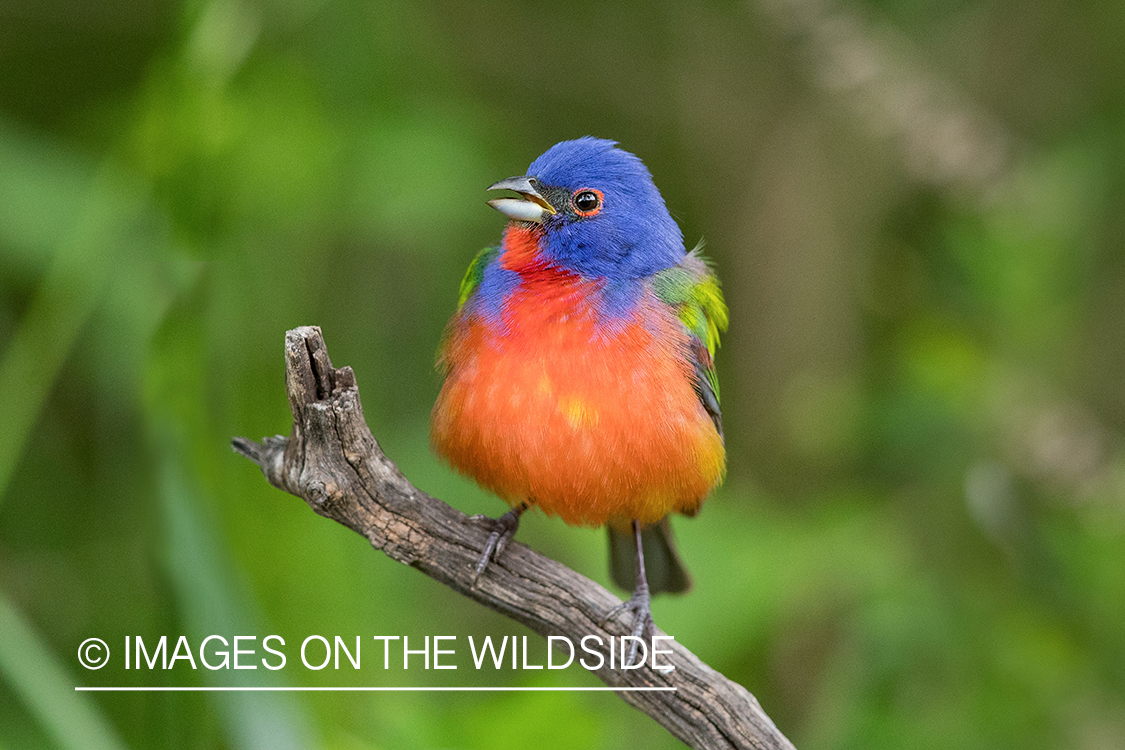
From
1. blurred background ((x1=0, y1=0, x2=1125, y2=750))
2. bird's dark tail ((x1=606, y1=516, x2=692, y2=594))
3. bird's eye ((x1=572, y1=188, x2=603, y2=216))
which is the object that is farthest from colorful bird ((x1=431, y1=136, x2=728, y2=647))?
blurred background ((x1=0, y1=0, x2=1125, y2=750))

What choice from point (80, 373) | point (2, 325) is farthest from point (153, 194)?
point (80, 373)

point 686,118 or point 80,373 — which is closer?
point 80,373

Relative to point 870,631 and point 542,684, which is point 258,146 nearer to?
point 542,684

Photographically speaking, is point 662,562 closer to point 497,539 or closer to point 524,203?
point 497,539

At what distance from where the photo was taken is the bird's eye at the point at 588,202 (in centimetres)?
263

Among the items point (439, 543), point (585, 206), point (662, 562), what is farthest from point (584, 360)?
point (662, 562)

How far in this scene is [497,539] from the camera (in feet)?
7.98

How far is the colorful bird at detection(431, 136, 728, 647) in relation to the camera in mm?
2471

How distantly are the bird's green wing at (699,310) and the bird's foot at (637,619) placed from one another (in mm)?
497

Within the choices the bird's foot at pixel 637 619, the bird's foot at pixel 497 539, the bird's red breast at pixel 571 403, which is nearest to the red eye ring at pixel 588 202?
the bird's red breast at pixel 571 403

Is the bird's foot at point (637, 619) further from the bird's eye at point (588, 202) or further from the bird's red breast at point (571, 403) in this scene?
the bird's eye at point (588, 202)

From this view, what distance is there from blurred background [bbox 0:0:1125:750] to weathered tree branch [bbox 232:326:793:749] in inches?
Result: 10.6

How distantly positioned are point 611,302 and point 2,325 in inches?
78.7

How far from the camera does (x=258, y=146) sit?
12.5 ft
